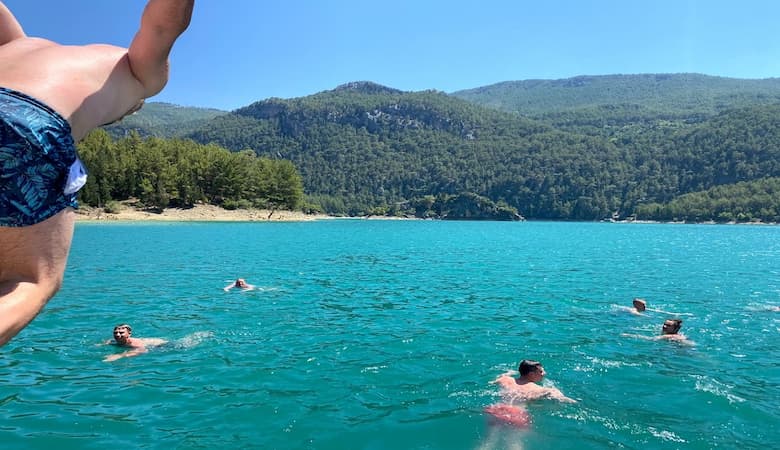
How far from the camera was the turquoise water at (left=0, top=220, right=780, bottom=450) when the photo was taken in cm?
815

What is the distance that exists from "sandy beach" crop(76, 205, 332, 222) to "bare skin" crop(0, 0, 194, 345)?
76.1m

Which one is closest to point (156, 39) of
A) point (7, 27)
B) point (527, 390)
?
point (7, 27)

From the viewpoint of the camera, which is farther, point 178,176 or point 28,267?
point 178,176

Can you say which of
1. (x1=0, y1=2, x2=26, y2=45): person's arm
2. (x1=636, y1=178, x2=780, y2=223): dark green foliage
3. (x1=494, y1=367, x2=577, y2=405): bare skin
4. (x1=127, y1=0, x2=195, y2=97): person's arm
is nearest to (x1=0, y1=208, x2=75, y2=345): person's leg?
(x1=127, y1=0, x2=195, y2=97): person's arm

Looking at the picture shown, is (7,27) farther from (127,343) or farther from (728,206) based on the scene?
(728,206)

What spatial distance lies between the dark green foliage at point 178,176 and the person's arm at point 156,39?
80.4m

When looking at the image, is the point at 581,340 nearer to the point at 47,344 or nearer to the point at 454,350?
Answer: the point at 454,350

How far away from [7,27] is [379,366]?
10037 millimetres

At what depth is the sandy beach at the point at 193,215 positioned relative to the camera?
7194 cm

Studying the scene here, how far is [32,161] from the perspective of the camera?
2154mm

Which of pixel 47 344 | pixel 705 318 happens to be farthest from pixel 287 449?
pixel 705 318

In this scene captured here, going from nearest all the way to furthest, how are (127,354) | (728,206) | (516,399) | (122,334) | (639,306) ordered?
(516,399), (127,354), (122,334), (639,306), (728,206)

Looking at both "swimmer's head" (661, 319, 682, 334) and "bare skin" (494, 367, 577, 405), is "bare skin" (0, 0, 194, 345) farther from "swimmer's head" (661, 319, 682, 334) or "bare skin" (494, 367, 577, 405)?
"swimmer's head" (661, 319, 682, 334)

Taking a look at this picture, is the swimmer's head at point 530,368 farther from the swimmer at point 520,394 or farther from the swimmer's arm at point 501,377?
the swimmer's arm at point 501,377
